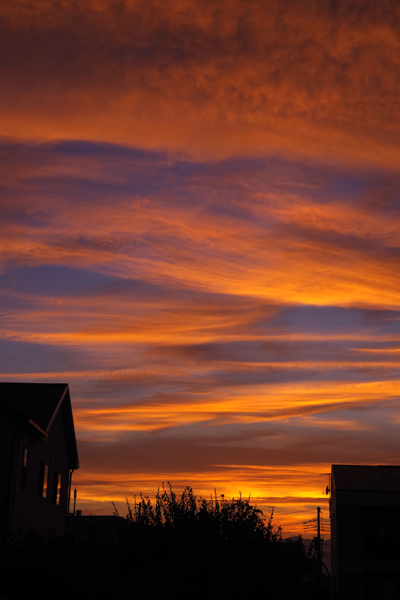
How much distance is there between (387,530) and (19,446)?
31.7m

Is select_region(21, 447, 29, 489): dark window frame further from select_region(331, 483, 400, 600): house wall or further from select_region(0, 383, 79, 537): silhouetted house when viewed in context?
select_region(331, 483, 400, 600): house wall

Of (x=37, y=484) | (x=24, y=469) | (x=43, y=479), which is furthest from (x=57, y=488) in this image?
(x=24, y=469)

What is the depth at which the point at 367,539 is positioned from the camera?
45.1 meters

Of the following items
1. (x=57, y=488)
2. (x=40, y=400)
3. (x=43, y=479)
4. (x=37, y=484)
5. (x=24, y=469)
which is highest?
(x=40, y=400)

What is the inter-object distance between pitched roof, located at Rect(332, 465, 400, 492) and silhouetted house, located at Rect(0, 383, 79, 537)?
23.5m

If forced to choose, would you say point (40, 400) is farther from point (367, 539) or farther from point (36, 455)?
point (367, 539)

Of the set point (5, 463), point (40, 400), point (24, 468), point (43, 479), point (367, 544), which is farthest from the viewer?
point (367, 544)

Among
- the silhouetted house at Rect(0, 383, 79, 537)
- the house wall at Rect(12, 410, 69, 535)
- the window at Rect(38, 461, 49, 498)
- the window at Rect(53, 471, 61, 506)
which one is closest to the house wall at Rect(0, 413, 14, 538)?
the silhouetted house at Rect(0, 383, 79, 537)

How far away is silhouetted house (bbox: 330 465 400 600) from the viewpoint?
143 feet

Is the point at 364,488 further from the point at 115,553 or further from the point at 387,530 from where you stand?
the point at 115,553

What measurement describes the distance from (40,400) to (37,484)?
4156mm

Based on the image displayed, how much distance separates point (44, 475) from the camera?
29.7m

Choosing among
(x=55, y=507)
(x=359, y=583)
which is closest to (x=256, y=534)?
(x=55, y=507)

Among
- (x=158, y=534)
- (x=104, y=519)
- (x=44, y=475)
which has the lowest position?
(x=104, y=519)
